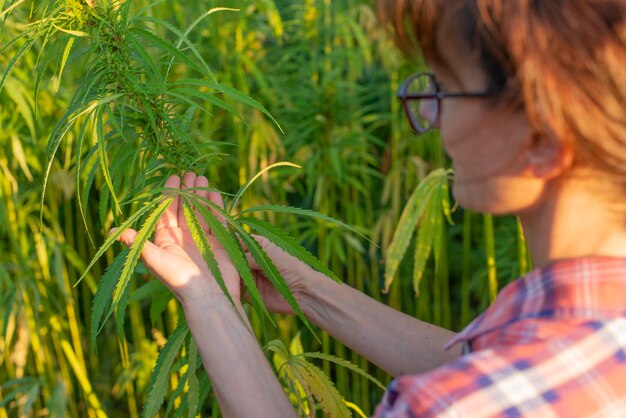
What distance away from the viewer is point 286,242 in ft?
3.25

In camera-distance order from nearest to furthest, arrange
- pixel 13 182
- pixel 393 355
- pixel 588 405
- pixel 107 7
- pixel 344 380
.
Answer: pixel 588 405 → pixel 107 7 → pixel 393 355 → pixel 13 182 → pixel 344 380

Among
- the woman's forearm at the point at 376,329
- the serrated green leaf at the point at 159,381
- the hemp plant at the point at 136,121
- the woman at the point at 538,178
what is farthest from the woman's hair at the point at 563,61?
the serrated green leaf at the point at 159,381

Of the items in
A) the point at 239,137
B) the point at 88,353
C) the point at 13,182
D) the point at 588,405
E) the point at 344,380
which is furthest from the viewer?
the point at 88,353

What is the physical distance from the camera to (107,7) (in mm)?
958

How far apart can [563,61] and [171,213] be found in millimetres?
485

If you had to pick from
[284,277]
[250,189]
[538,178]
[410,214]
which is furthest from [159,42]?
[250,189]

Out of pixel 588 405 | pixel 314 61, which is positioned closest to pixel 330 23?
pixel 314 61

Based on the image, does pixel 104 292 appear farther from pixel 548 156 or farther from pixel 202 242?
pixel 548 156

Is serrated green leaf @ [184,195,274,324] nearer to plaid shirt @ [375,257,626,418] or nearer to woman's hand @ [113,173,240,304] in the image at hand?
woman's hand @ [113,173,240,304]

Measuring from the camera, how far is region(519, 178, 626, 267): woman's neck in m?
0.74

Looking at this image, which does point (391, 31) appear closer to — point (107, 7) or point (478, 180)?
point (478, 180)

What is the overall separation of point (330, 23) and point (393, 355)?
1372 mm

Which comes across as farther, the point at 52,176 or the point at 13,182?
the point at 52,176

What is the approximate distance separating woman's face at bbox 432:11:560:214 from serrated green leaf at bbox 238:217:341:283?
0.82 feet
